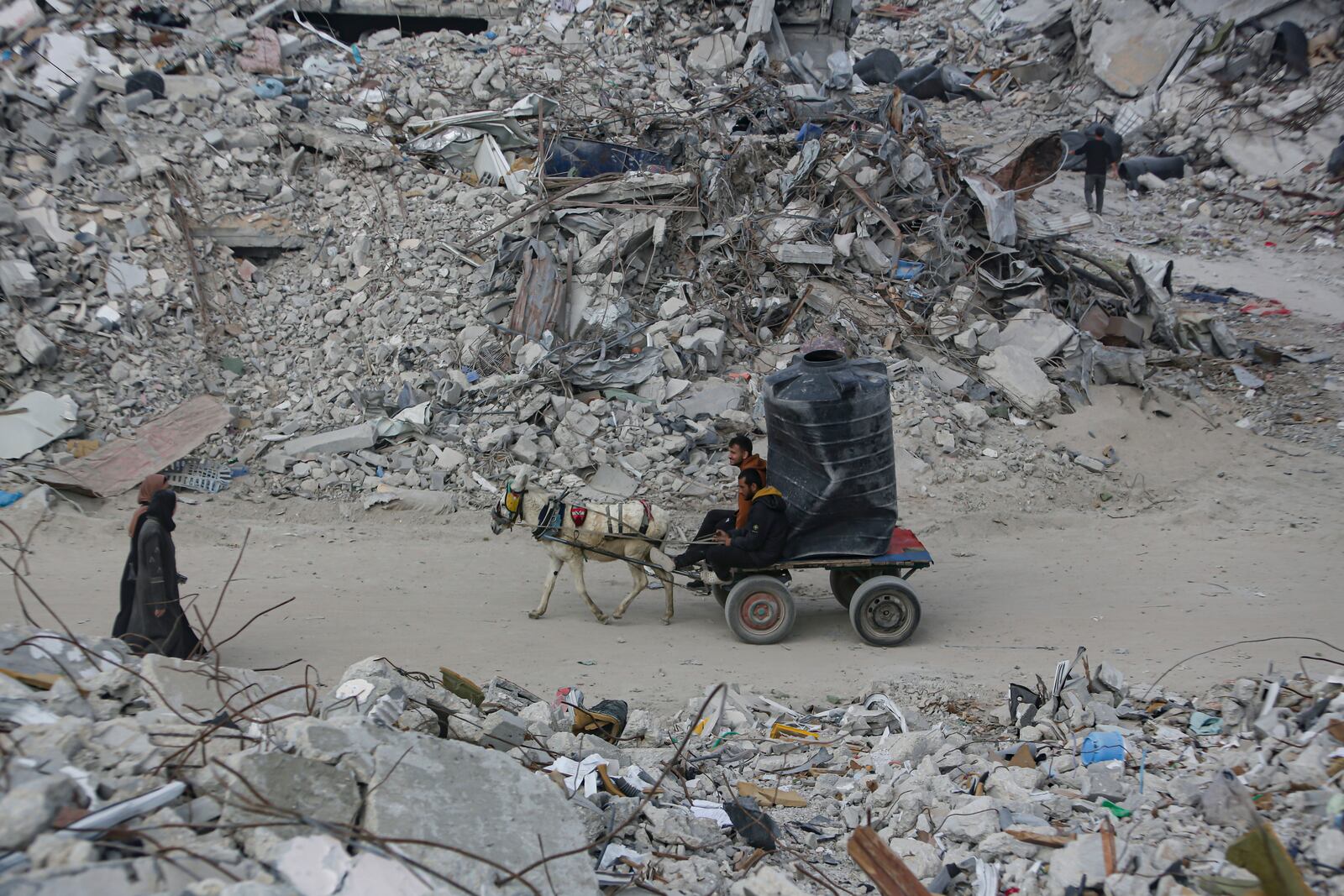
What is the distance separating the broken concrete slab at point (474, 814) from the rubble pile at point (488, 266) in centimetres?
670

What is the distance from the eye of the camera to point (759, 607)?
329 inches

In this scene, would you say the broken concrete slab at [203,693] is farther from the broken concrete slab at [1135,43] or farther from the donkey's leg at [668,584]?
the broken concrete slab at [1135,43]

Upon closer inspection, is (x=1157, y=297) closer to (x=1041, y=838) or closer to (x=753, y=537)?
(x=753, y=537)

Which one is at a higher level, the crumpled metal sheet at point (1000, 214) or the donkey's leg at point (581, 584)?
the crumpled metal sheet at point (1000, 214)

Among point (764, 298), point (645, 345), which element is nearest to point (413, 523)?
point (645, 345)

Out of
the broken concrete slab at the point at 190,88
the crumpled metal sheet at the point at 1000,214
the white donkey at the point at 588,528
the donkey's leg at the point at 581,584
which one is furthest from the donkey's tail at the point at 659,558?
the broken concrete slab at the point at 190,88

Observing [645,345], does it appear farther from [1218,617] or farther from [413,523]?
[1218,617]

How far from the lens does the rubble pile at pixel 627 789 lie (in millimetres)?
3510

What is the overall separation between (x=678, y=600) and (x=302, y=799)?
6.16 meters

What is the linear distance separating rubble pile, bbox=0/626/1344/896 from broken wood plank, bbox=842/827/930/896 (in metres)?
0.02

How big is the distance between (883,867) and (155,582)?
17.8ft

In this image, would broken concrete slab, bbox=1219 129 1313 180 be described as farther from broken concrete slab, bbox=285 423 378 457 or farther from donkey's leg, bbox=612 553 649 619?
broken concrete slab, bbox=285 423 378 457

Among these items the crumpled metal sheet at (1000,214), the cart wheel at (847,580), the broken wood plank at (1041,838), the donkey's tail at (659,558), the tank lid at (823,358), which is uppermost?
the crumpled metal sheet at (1000,214)

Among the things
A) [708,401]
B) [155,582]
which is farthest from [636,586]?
[155,582]
